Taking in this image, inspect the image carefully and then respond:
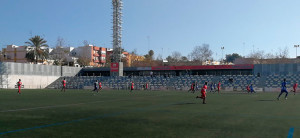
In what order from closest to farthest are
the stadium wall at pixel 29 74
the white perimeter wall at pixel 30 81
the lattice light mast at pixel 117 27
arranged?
the stadium wall at pixel 29 74, the white perimeter wall at pixel 30 81, the lattice light mast at pixel 117 27

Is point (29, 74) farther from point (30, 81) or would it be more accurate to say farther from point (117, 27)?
point (117, 27)

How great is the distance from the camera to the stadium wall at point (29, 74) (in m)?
56.9

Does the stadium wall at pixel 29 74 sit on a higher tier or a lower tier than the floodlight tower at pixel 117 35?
lower

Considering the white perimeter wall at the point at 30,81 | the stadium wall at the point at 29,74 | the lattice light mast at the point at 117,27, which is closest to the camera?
the stadium wall at the point at 29,74

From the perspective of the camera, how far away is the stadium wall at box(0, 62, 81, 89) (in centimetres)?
5688

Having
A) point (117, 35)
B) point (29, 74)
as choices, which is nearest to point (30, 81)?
point (29, 74)

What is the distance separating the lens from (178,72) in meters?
71.1

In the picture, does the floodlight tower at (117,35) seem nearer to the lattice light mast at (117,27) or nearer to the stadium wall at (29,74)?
the lattice light mast at (117,27)

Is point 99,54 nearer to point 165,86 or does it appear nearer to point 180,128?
point 165,86

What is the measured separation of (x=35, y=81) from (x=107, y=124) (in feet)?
189

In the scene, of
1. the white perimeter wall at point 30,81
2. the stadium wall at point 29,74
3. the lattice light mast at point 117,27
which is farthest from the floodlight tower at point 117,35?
the white perimeter wall at point 30,81

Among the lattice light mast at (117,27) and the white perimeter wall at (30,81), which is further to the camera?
the lattice light mast at (117,27)

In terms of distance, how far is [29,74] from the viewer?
204ft

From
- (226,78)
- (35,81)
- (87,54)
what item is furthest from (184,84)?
(87,54)
